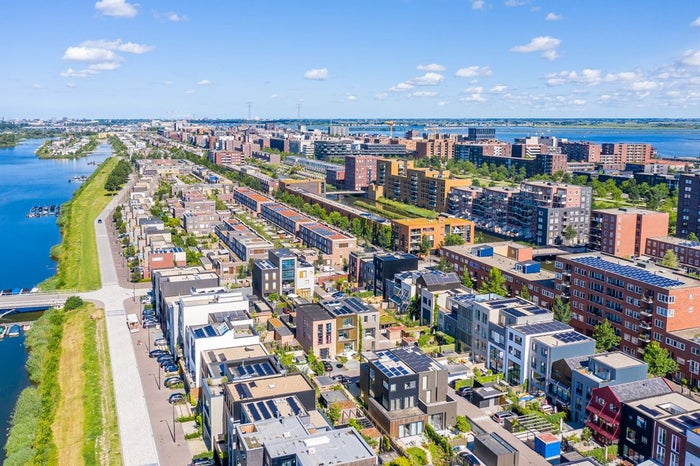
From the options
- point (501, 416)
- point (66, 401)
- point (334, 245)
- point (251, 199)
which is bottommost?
point (66, 401)

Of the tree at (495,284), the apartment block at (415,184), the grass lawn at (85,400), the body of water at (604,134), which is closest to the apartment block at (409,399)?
the grass lawn at (85,400)

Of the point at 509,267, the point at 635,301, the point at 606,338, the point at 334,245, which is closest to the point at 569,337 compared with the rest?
the point at 606,338

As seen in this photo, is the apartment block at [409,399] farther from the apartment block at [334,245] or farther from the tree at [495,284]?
the apartment block at [334,245]

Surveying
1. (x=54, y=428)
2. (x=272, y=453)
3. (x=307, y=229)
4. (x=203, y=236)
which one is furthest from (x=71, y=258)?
(x=272, y=453)

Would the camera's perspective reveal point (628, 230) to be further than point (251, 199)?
No

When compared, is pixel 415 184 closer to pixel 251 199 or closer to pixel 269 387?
pixel 251 199

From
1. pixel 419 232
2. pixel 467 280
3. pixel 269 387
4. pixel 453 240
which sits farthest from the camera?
pixel 419 232

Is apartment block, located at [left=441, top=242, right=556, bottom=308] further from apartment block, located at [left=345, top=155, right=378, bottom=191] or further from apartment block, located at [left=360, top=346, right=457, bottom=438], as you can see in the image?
apartment block, located at [left=345, top=155, right=378, bottom=191]
